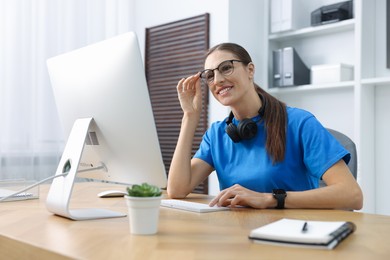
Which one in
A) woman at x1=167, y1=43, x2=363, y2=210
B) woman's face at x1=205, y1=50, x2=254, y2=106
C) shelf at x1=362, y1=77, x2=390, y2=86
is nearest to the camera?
woman at x1=167, y1=43, x2=363, y2=210

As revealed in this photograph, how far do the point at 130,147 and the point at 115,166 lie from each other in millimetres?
107

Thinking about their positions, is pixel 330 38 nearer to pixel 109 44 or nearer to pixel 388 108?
pixel 388 108

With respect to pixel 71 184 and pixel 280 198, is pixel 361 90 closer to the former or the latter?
→ pixel 280 198

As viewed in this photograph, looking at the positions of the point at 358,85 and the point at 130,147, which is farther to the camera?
the point at 358,85

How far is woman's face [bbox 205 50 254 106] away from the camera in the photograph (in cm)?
164

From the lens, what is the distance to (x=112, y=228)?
1045mm

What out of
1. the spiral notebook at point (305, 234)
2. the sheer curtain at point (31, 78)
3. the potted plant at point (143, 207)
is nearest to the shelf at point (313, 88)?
the sheer curtain at point (31, 78)

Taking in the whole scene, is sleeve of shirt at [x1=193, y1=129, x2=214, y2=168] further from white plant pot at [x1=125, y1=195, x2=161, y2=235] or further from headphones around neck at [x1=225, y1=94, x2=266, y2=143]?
white plant pot at [x1=125, y1=195, x2=161, y2=235]

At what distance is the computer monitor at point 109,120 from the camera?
1.18 m

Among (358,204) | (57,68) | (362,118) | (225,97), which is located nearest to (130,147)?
(57,68)

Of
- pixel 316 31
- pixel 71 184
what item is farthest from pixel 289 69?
pixel 71 184

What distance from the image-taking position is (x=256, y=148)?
1591 mm

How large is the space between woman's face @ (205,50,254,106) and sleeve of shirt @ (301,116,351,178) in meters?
0.27

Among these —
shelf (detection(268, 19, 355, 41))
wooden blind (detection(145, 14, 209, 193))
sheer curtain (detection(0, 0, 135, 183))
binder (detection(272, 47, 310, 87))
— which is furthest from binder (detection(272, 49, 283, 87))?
sheer curtain (detection(0, 0, 135, 183))
